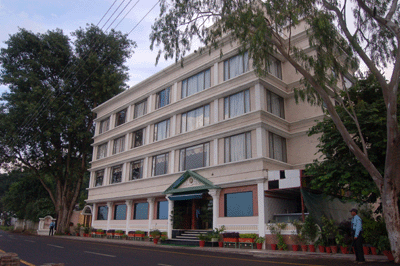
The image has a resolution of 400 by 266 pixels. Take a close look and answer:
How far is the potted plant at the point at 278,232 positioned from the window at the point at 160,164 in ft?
36.0

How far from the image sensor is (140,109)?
31.1 m

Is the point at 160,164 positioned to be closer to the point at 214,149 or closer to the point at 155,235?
the point at 155,235

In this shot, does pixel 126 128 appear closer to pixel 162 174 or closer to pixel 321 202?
pixel 162 174

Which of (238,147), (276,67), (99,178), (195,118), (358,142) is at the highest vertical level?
(276,67)

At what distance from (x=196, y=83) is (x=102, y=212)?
17.3m

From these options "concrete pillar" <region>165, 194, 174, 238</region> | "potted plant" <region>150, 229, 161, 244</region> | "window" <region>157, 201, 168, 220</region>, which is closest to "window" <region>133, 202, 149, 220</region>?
"window" <region>157, 201, 168, 220</region>

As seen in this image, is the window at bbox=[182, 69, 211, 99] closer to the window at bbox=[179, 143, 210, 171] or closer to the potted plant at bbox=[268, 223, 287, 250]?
the window at bbox=[179, 143, 210, 171]

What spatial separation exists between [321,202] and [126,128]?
20.4m

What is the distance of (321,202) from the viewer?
57.1 ft

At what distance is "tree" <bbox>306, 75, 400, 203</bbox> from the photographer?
13352 millimetres

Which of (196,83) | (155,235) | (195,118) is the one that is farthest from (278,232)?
(196,83)

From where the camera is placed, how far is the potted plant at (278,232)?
16477mm

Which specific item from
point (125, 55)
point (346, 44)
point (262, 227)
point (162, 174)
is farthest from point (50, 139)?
point (346, 44)

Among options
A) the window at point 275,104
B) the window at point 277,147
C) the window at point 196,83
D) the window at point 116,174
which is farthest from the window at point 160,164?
the window at point 275,104
